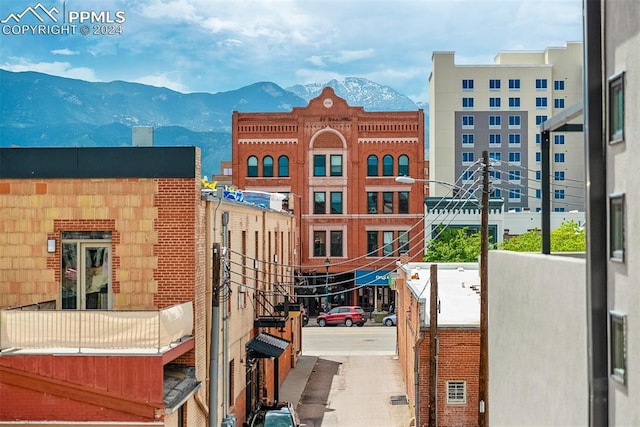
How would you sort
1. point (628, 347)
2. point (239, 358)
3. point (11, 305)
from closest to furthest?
point (628, 347) < point (11, 305) < point (239, 358)

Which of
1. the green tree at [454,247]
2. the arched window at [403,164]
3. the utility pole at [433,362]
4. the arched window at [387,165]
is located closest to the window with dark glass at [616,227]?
the utility pole at [433,362]

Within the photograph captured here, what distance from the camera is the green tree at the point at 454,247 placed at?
50375mm

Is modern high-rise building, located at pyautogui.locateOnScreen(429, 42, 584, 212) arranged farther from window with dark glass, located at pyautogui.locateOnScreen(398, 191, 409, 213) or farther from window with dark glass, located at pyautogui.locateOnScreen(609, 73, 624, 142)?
window with dark glass, located at pyautogui.locateOnScreen(609, 73, 624, 142)

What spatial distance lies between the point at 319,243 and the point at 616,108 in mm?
46997

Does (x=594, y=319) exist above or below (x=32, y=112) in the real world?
below

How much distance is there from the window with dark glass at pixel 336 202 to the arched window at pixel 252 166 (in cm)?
561

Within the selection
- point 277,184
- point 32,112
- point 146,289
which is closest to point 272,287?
point 146,289

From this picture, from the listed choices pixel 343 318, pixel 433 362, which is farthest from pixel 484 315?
pixel 343 318

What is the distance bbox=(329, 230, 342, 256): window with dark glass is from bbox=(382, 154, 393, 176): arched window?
5.39 m

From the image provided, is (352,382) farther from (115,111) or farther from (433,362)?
(115,111)

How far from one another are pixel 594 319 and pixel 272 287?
23.4 meters

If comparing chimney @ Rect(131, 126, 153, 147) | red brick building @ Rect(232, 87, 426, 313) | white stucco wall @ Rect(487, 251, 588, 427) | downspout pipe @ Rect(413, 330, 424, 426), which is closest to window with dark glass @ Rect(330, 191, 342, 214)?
red brick building @ Rect(232, 87, 426, 313)

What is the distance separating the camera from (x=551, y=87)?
3029 inches

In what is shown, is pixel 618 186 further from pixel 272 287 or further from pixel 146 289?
pixel 272 287
